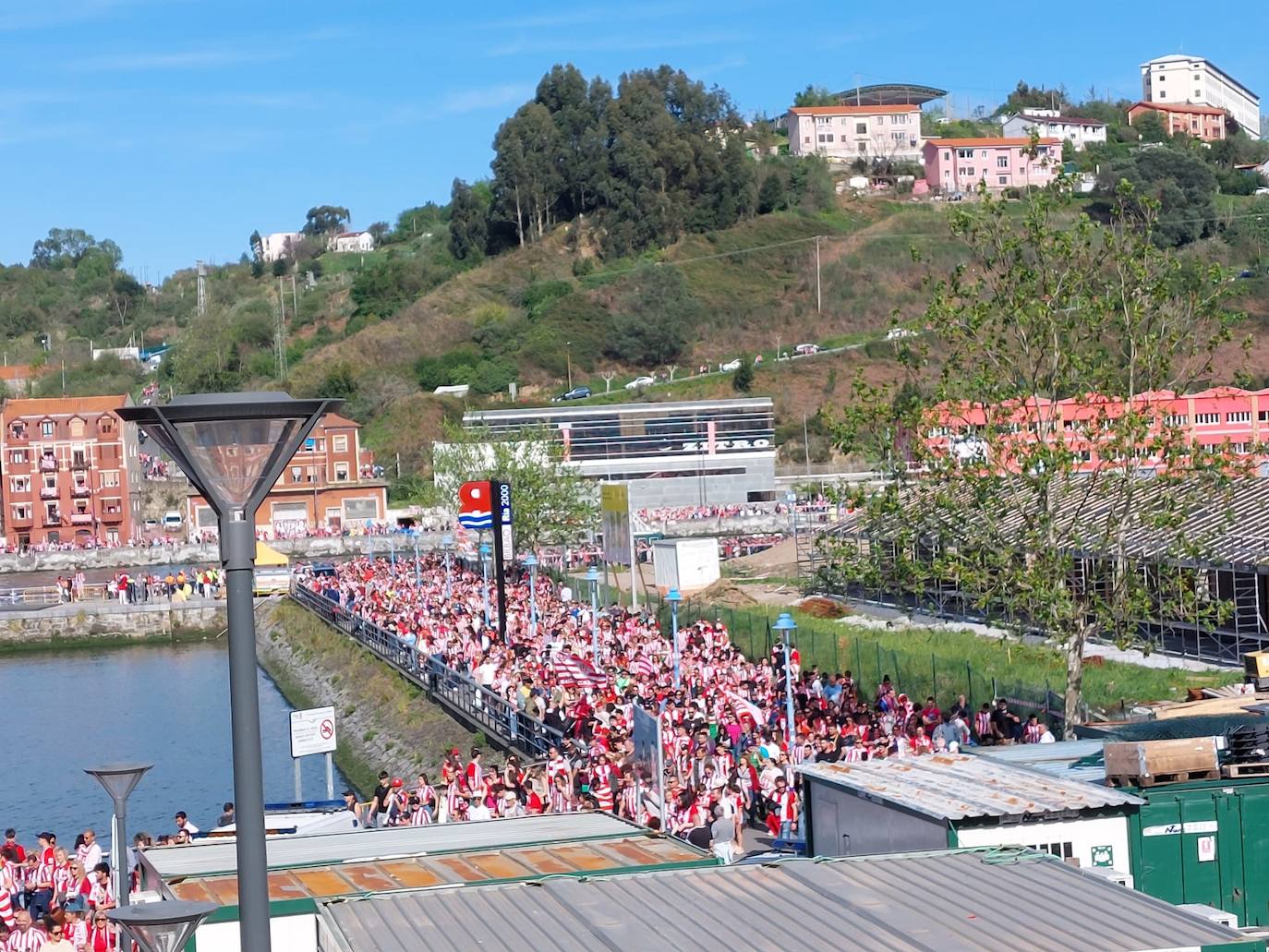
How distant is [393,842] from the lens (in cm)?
1266

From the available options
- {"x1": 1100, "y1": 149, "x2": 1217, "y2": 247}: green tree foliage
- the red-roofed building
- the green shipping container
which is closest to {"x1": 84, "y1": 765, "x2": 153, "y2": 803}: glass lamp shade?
the green shipping container

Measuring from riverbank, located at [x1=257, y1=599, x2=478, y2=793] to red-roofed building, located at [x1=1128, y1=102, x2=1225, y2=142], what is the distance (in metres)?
166

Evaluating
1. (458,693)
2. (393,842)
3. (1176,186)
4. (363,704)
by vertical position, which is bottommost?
(363,704)

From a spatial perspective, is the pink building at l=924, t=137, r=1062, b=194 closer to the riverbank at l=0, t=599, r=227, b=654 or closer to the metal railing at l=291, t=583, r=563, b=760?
the riverbank at l=0, t=599, r=227, b=654

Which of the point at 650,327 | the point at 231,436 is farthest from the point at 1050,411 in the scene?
the point at 650,327

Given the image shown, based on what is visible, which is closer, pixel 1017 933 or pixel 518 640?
pixel 1017 933

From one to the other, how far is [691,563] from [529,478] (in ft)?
Result: 31.9

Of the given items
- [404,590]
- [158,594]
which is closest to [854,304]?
[158,594]

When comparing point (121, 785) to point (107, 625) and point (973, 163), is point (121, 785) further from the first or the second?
point (973, 163)

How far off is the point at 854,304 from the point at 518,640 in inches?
4334

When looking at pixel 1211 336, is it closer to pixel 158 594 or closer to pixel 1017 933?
pixel 1017 933

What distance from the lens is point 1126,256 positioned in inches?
858

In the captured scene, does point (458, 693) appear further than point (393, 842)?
Yes

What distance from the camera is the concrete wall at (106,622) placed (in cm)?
5881
